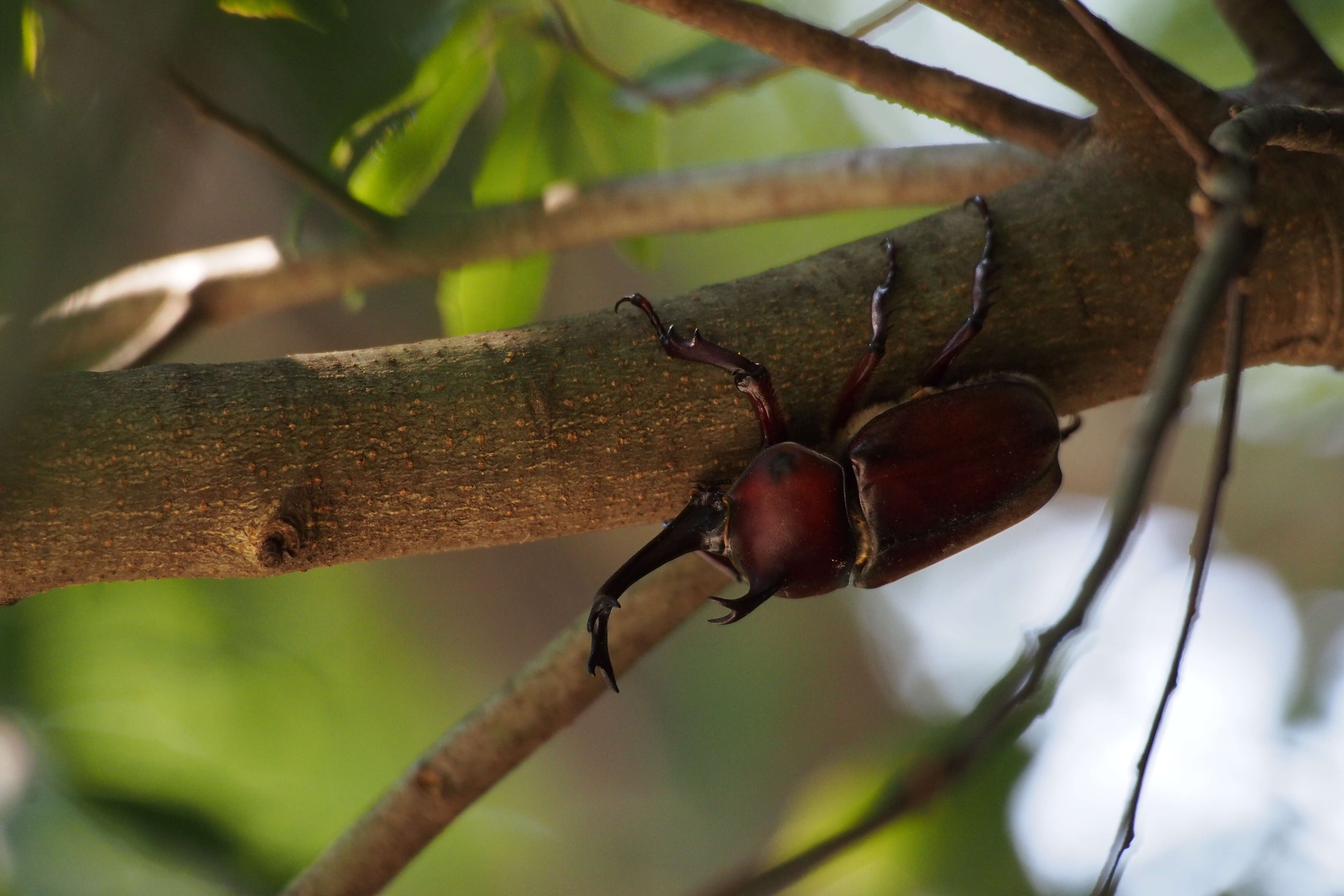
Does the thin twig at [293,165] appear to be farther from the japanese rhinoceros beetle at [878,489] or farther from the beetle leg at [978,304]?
the beetle leg at [978,304]

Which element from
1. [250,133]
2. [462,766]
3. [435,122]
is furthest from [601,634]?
[435,122]

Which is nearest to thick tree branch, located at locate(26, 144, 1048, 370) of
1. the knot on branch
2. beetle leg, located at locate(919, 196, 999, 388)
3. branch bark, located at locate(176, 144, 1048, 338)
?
branch bark, located at locate(176, 144, 1048, 338)

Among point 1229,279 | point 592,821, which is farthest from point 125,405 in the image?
point 592,821

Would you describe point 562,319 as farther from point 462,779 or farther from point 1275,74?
point 1275,74

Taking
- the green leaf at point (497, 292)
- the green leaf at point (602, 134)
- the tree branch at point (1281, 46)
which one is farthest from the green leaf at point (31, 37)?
the tree branch at point (1281, 46)

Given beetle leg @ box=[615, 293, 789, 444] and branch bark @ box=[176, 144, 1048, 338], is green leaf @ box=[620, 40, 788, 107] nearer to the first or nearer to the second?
branch bark @ box=[176, 144, 1048, 338]

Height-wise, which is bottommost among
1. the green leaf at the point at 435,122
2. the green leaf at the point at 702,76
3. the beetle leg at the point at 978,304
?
the beetle leg at the point at 978,304
